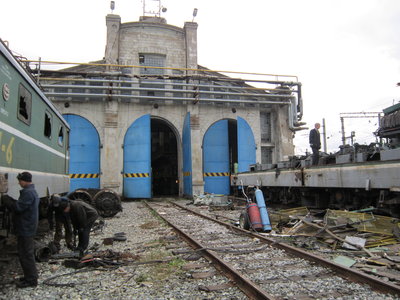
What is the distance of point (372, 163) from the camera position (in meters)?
7.90

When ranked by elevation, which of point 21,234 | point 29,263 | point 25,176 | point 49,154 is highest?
point 49,154

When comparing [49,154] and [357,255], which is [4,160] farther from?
[357,255]

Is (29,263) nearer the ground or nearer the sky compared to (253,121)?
nearer the ground

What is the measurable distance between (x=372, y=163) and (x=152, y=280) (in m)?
6.27

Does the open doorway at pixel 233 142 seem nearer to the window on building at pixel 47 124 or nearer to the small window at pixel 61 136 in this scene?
the small window at pixel 61 136

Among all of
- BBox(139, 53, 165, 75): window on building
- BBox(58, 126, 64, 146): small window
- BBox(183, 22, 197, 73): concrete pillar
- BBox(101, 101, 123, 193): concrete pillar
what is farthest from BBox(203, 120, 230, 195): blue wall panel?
BBox(58, 126, 64, 146): small window

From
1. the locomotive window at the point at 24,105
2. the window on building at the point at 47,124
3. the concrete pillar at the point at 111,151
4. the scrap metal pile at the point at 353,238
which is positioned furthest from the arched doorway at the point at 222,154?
the locomotive window at the point at 24,105

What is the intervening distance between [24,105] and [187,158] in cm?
1506

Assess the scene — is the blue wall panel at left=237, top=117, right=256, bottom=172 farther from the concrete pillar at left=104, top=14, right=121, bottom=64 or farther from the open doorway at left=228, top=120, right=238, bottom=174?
the concrete pillar at left=104, top=14, right=121, bottom=64

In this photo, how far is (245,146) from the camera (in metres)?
20.7

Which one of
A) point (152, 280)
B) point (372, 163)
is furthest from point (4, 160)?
point (372, 163)

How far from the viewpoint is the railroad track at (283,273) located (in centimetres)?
363

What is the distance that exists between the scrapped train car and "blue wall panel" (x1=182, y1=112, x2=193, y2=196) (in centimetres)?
691

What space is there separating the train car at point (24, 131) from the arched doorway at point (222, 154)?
13.0 metres
